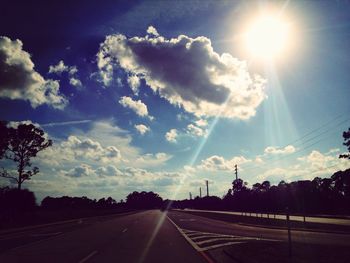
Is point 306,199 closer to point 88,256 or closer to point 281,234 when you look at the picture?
point 281,234

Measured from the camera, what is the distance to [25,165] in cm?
5822

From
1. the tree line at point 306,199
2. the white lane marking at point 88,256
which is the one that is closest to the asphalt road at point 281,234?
the white lane marking at point 88,256

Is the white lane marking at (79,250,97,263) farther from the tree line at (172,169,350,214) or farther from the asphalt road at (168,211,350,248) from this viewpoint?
the tree line at (172,169,350,214)

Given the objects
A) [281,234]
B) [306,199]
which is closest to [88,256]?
[281,234]

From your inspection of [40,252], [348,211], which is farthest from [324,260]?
[348,211]

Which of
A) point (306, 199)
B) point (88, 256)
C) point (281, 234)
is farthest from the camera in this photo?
point (306, 199)

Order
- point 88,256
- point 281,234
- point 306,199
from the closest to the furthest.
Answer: point 88,256 → point 281,234 → point 306,199

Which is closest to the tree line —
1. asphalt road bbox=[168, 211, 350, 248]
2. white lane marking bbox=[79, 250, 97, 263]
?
asphalt road bbox=[168, 211, 350, 248]

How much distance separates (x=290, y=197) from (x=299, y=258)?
94739 millimetres

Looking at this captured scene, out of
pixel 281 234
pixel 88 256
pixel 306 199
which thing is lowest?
pixel 88 256

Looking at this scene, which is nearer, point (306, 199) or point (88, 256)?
point (88, 256)

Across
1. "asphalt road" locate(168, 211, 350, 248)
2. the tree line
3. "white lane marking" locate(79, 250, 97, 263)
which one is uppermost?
the tree line

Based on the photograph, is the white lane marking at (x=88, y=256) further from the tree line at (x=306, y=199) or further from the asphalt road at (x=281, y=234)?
the tree line at (x=306, y=199)

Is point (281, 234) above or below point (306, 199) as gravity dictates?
below
